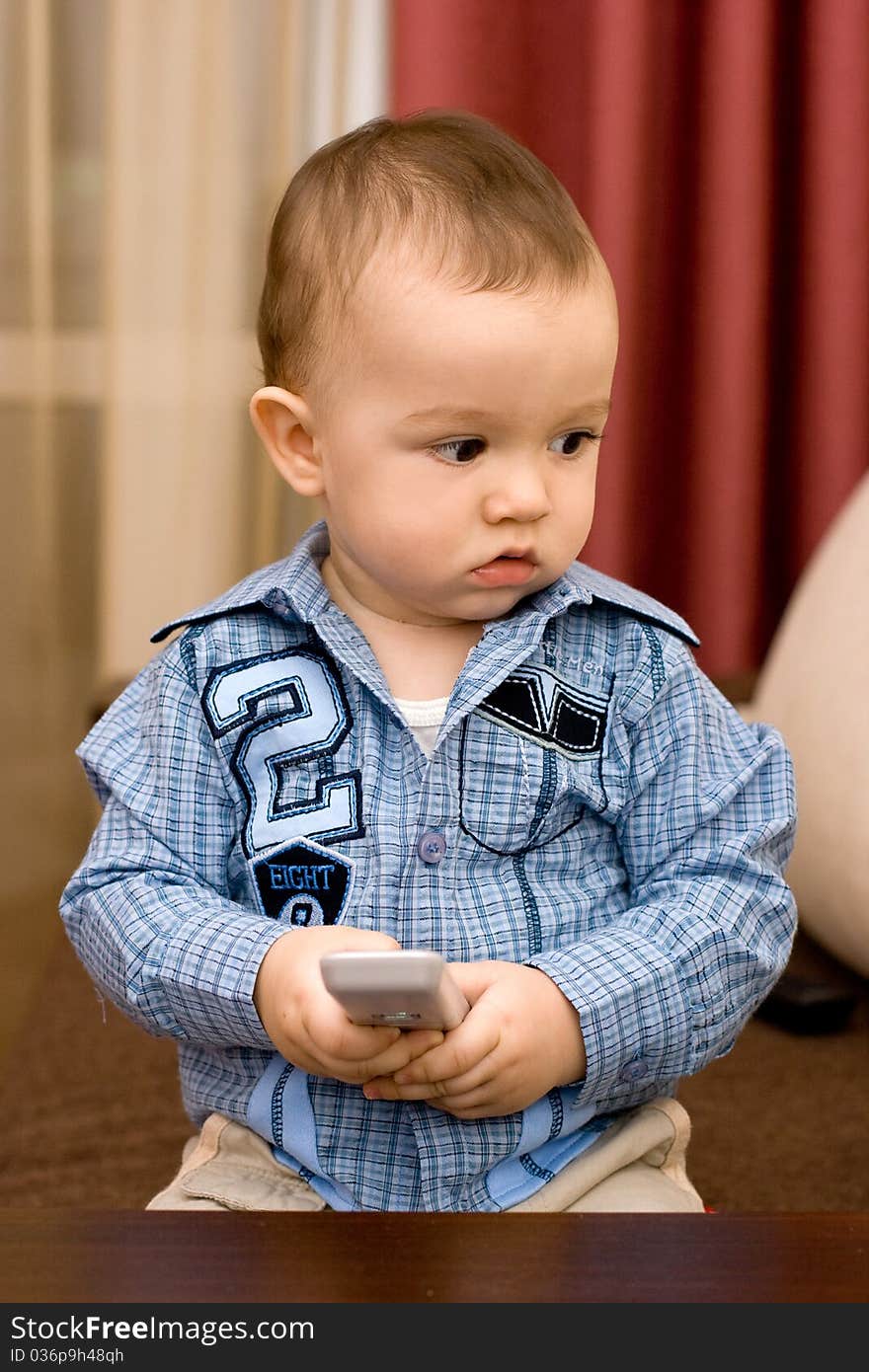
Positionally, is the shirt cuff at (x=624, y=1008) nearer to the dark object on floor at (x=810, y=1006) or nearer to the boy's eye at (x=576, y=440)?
the boy's eye at (x=576, y=440)

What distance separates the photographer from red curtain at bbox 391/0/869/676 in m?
1.82

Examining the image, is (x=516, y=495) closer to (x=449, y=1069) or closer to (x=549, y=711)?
(x=549, y=711)

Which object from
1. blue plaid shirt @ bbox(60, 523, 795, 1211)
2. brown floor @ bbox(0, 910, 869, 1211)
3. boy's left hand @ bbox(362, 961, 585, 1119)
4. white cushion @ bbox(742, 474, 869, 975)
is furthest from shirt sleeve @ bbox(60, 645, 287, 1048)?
white cushion @ bbox(742, 474, 869, 975)

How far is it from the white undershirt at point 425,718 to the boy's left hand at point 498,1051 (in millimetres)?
152

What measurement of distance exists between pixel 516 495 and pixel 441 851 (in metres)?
0.21

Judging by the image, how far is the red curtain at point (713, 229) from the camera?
5.98 ft

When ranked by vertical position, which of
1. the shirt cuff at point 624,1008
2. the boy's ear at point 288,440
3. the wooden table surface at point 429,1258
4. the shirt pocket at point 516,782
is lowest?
the shirt cuff at point 624,1008

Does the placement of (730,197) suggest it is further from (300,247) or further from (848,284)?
(300,247)

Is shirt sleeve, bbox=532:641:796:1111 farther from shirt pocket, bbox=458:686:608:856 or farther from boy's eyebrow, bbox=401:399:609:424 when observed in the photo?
boy's eyebrow, bbox=401:399:609:424

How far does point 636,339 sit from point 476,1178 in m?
1.31

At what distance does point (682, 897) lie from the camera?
890mm

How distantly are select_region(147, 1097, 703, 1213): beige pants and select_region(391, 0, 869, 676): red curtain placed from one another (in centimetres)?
110

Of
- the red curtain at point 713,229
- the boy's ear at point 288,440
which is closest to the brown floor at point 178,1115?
the boy's ear at point 288,440

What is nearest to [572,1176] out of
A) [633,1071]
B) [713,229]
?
[633,1071]
